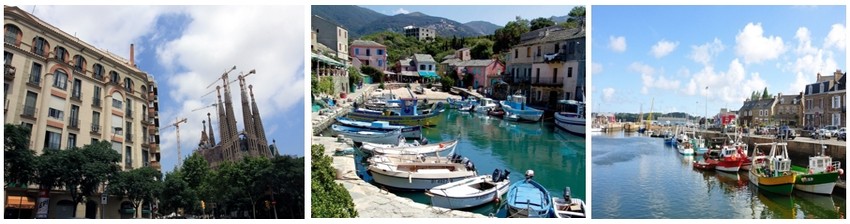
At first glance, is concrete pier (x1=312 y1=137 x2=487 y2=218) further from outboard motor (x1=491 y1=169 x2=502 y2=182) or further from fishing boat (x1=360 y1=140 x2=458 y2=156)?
outboard motor (x1=491 y1=169 x2=502 y2=182)

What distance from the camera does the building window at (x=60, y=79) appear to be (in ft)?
20.6

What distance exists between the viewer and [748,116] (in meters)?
7.62

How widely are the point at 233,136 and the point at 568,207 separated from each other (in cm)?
397

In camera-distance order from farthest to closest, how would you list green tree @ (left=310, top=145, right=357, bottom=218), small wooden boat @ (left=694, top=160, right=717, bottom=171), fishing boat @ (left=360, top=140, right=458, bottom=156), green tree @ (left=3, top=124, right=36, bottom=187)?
small wooden boat @ (left=694, top=160, right=717, bottom=171), fishing boat @ (left=360, top=140, right=458, bottom=156), green tree @ (left=3, top=124, right=36, bottom=187), green tree @ (left=310, top=145, right=357, bottom=218)

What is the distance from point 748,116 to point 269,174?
6040 mm

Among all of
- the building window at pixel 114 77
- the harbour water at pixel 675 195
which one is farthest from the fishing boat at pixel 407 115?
the building window at pixel 114 77

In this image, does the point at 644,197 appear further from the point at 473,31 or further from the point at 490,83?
the point at 473,31

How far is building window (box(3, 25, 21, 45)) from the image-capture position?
5.79 metres

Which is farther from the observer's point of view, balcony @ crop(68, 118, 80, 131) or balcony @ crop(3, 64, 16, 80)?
balcony @ crop(68, 118, 80, 131)

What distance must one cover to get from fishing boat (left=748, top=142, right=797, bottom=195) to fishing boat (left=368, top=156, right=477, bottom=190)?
4406 mm

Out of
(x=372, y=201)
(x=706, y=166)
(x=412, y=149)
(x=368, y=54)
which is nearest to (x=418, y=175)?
(x=412, y=149)

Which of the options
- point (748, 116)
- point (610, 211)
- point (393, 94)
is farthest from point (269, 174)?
point (748, 116)

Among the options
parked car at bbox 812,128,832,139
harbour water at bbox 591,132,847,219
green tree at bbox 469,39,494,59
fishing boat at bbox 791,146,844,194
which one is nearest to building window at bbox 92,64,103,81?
green tree at bbox 469,39,494,59

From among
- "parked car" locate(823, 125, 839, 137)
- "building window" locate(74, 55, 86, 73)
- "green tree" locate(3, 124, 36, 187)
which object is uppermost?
"building window" locate(74, 55, 86, 73)
